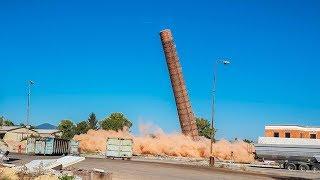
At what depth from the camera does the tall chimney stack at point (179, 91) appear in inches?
2429

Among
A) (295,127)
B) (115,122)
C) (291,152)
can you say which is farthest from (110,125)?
(291,152)

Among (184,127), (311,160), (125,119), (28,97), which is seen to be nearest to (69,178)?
(311,160)

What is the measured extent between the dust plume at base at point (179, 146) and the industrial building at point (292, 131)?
1776 cm

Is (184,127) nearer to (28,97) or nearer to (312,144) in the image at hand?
(312,144)

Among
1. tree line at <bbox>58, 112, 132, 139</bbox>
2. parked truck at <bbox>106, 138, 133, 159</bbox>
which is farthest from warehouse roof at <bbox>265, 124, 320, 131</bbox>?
tree line at <bbox>58, 112, 132, 139</bbox>

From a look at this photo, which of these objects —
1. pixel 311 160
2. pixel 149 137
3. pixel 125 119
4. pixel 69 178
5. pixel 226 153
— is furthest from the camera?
pixel 125 119

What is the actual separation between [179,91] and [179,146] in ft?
26.3

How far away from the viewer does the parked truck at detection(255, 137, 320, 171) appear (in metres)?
48.9

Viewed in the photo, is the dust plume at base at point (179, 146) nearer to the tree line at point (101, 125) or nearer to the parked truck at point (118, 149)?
the parked truck at point (118, 149)

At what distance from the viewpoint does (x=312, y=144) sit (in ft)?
168

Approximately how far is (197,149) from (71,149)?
1785 centimetres

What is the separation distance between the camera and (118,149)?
51.4 metres

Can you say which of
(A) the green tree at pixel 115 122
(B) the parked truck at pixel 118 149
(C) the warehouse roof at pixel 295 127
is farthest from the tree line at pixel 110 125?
(B) the parked truck at pixel 118 149

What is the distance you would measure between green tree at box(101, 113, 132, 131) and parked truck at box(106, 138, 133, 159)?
282ft
